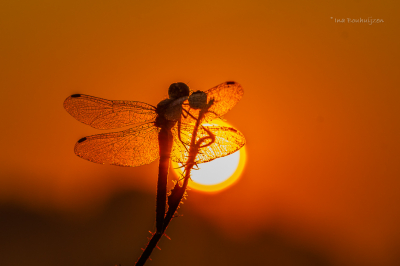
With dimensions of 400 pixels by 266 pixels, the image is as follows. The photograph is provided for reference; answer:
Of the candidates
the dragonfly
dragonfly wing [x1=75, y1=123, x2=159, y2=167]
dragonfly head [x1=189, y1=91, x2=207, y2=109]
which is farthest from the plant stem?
dragonfly wing [x1=75, y1=123, x2=159, y2=167]

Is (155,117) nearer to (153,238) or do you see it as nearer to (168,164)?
(168,164)

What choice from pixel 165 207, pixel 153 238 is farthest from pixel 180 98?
pixel 153 238

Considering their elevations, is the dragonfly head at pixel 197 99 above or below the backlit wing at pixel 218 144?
above

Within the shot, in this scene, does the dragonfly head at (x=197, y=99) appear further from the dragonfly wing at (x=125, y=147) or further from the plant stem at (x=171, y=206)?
the dragonfly wing at (x=125, y=147)

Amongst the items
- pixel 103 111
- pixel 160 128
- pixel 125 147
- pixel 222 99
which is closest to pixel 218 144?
pixel 222 99

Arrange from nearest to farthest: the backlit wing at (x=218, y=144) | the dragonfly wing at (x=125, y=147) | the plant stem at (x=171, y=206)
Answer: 1. the plant stem at (x=171, y=206)
2. the backlit wing at (x=218, y=144)
3. the dragonfly wing at (x=125, y=147)

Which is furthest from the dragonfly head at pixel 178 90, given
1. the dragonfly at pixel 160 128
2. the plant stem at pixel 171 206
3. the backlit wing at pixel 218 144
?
the plant stem at pixel 171 206

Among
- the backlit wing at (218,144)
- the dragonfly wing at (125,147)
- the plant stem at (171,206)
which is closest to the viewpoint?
the plant stem at (171,206)

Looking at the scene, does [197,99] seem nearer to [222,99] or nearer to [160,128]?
[222,99]

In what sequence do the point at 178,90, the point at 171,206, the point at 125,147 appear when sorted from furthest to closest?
the point at 125,147 → the point at 178,90 → the point at 171,206
